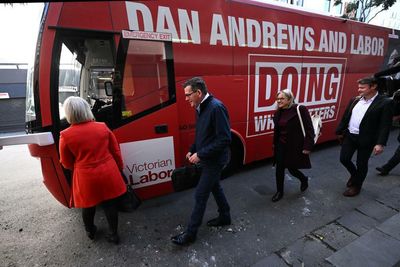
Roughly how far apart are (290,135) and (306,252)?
4.71ft

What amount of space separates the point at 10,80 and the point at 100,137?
15764mm

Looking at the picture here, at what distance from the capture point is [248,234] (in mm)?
2939

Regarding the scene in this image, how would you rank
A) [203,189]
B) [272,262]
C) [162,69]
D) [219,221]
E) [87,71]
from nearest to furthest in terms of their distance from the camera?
[272,262] < [203,189] < [219,221] < [162,69] < [87,71]

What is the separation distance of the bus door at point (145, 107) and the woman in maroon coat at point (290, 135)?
1.44 meters

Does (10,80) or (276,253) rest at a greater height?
(10,80)

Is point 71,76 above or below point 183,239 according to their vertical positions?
above

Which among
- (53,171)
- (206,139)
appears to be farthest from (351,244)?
(53,171)

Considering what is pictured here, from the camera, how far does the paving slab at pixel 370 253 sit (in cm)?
237

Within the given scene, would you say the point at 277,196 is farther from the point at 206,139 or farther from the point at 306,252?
the point at 206,139

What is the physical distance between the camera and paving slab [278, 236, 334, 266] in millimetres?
Answer: 2461

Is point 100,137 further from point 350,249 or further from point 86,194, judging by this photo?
point 350,249

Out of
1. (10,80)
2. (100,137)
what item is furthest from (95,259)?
(10,80)

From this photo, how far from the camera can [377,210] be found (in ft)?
11.0

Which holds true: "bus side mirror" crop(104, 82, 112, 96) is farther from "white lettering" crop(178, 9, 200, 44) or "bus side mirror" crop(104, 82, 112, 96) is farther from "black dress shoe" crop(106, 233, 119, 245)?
"black dress shoe" crop(106, 233, 119, 245)
